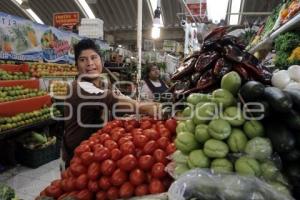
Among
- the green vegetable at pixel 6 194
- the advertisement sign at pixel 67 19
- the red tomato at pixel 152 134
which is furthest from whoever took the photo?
the advertisement sign at pixel 67 19

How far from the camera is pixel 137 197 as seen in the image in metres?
1.28

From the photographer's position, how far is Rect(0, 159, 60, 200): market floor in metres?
3.99

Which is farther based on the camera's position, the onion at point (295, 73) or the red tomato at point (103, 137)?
the red tomato at point (103, 137)

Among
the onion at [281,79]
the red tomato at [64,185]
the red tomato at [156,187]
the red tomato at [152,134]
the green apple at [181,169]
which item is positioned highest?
the onion at [281,79]

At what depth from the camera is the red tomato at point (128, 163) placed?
1324mm

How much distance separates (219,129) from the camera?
103 cm

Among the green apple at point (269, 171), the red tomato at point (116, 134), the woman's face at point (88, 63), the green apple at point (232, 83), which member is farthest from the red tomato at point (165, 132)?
the woman's face at point (88, 63)

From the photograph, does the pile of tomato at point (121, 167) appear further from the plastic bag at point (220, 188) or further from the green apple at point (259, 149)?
the green apple at point (259, 149)

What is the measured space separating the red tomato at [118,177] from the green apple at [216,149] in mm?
A: 445

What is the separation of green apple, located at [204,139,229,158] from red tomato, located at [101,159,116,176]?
19.1 inches

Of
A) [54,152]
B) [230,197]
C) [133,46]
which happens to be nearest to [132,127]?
[230,197]

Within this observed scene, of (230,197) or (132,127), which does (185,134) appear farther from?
(132,127)

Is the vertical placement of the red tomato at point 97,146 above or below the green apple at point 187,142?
below

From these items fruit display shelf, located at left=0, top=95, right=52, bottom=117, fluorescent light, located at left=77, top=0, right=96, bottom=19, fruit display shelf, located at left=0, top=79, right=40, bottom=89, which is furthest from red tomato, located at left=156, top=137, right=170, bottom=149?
fluorescent light, located at left=77, top=0, right=96, bottom=19
